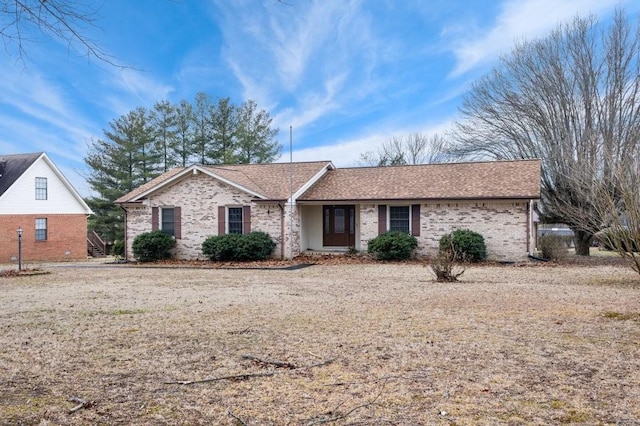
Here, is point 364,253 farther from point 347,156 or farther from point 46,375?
point 347,156

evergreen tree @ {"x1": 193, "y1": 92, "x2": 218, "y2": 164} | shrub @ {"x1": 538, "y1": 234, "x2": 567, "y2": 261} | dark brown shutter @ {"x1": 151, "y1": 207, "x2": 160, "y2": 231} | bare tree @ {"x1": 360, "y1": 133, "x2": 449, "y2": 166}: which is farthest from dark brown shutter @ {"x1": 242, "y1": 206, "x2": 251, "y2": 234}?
bare tree @ {"x1": 360, "y1": 133, "x2": 449, "y2": 166}

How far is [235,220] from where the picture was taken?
20.5 metres

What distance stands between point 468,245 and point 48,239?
22.3 m

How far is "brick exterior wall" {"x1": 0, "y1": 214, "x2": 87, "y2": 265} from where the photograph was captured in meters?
25.4

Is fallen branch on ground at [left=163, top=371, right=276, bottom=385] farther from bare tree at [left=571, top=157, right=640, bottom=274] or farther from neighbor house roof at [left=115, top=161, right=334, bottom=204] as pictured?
neighbor house roof at [left=115, top=161, right=334, bottom=204]

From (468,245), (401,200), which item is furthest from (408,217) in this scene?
(468,245)

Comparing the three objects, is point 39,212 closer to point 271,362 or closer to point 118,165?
point 118,165

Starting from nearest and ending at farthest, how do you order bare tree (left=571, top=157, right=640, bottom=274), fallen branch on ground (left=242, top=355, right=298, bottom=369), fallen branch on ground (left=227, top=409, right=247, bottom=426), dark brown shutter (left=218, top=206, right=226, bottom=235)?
fallen branch on ground (left=227, top=409, right=247, bottom=426) → fallen branch on ground (left=242, top=355, right=298, bottom=369) → bare tree (left=571, top=157, right=640, bottom=274) → dark brown shutter (left=218, top=206, right=226, bottom=235)

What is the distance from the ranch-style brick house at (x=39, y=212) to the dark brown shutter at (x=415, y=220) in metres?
19.8

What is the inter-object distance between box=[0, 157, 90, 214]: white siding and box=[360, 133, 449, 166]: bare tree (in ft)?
75.9

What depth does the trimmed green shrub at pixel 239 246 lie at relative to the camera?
19.1 meters

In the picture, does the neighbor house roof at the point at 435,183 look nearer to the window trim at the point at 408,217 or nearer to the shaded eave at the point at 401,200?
the shaded eave at the point at 401,200

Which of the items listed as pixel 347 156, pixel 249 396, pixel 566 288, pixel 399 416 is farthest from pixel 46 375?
pixel 347 156

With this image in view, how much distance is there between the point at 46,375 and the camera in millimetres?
4875
